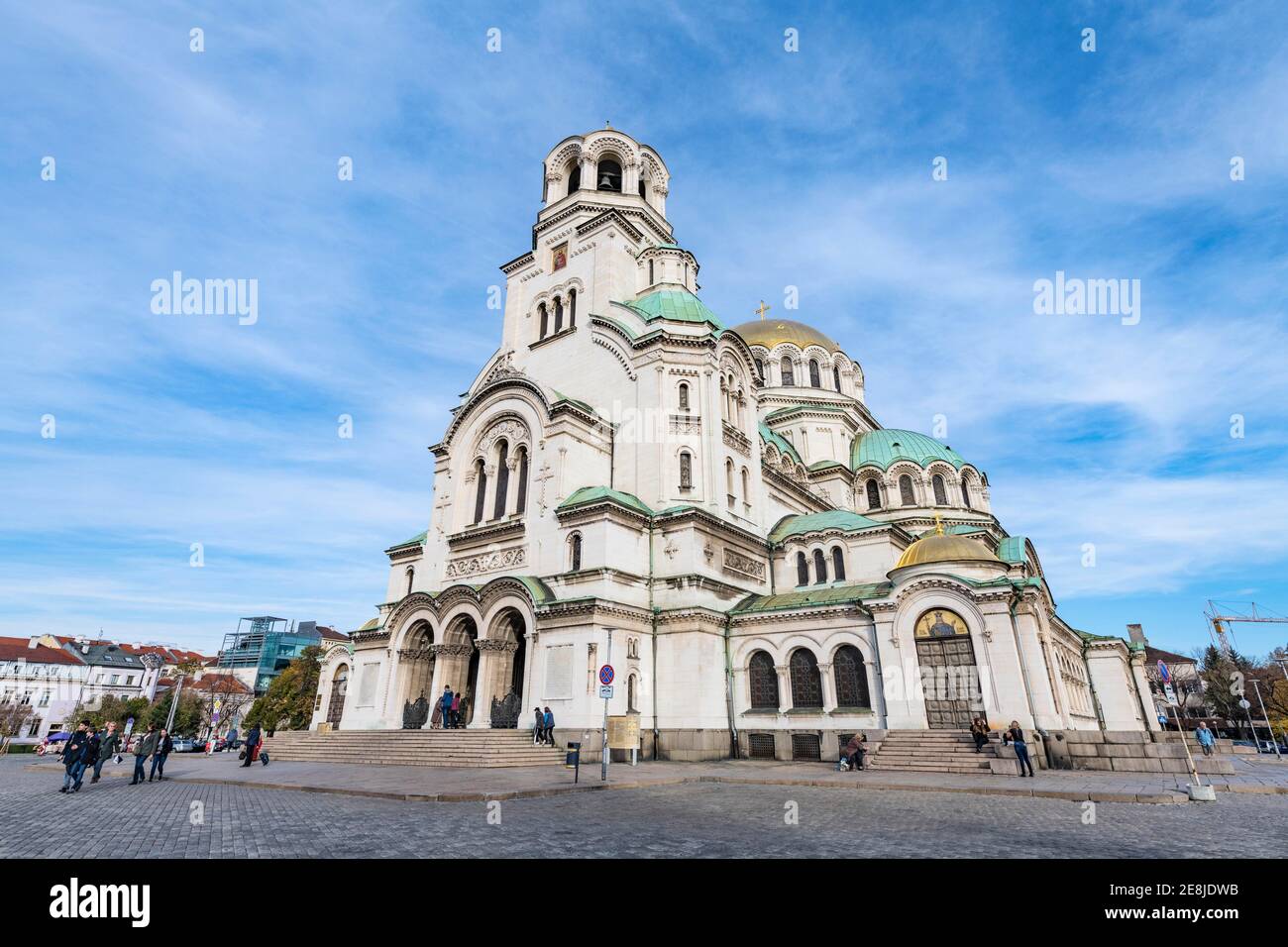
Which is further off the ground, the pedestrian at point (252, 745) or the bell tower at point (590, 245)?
the bell tower at point (590, 245)

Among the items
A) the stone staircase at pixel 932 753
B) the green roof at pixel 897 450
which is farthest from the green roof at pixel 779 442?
the stone staircase at pixel 932 753

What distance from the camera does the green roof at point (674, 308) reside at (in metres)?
33.1

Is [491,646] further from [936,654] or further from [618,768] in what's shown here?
[936,654]

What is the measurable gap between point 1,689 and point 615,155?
8703 centimetres

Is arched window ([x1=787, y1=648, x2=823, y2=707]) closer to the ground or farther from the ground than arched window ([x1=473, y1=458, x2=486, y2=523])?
closer to the ground

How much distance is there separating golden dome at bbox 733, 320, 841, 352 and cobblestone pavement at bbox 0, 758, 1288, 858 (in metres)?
37.6

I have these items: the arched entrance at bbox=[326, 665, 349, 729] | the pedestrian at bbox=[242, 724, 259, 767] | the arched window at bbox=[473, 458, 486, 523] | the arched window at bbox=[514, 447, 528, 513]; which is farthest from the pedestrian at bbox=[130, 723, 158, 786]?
the arched entrance at bbox=[326, 665, 349, 729]

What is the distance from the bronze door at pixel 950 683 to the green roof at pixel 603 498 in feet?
39.7

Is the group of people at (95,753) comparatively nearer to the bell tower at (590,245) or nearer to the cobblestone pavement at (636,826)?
the cobblestone pavement at (636,826)

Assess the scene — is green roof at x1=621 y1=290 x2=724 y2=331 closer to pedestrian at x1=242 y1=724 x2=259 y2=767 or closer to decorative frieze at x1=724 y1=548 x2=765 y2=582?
decorative frieze at x1=724 y1=548 x2=765 y2=582

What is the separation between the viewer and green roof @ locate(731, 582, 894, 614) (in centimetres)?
2512

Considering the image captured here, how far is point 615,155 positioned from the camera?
41125 mm

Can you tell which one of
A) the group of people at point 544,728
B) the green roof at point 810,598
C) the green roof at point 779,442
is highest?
the green roof at point 779,442

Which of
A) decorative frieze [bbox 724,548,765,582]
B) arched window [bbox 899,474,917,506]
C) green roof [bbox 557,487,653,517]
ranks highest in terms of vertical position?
arched window [bbox 899,474,917,506]
